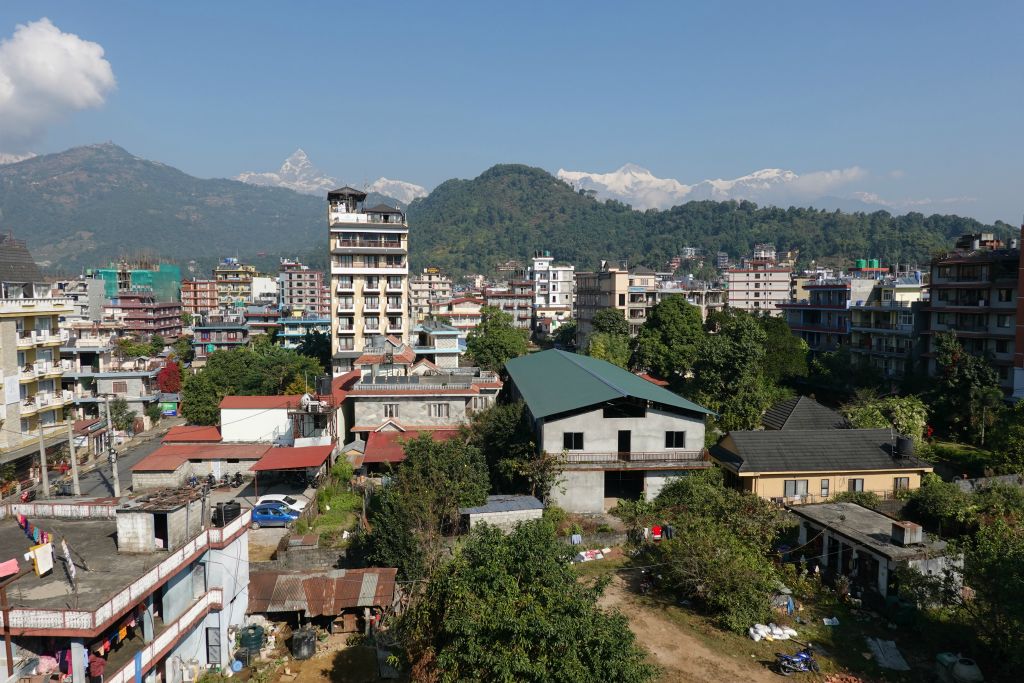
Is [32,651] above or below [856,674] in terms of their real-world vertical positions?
above

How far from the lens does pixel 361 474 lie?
33.9 metres

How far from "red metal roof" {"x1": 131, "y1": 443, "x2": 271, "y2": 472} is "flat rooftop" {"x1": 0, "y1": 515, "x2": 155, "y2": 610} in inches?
522

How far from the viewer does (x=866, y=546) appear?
21656mm

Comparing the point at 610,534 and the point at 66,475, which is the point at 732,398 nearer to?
the point at 610,534

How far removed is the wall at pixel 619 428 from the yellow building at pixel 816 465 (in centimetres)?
217

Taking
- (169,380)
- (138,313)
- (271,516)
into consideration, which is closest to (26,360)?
(271,516)


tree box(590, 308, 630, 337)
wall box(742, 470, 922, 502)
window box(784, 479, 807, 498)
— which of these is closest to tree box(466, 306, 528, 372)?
tree box(590, 308, 630, 337)

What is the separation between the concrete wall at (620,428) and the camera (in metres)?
28.9

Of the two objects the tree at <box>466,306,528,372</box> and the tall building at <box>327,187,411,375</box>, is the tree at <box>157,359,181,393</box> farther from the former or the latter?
the tree at <box>466,306,528,372</box>

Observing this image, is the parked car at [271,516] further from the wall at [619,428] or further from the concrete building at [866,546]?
the concrete building at [866,546]

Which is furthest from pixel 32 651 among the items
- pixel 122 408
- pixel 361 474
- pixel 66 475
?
pixel 122 408

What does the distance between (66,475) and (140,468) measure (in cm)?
639

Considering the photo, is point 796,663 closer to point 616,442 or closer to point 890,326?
point 616,442

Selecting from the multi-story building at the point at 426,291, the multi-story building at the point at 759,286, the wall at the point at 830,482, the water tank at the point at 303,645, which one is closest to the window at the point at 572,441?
the wall at the point at 830,482
